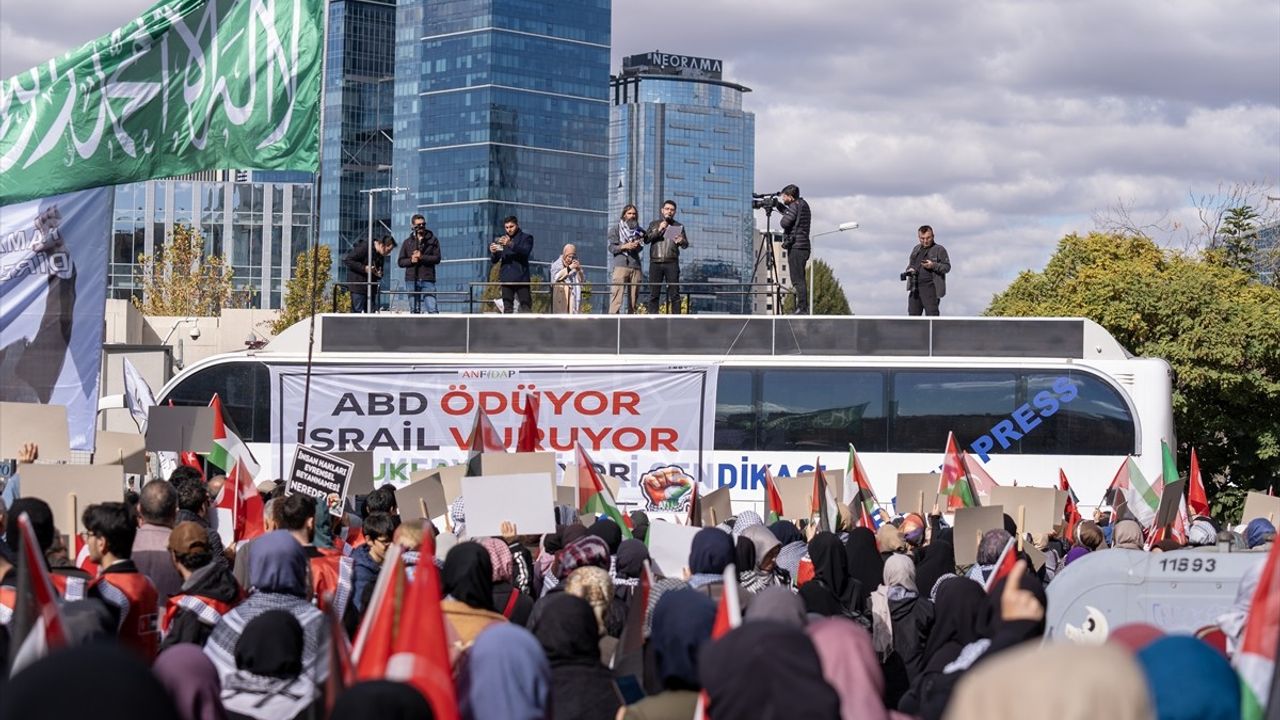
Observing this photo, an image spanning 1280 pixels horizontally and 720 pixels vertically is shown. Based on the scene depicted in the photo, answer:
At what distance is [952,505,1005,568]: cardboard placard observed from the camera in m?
11.0

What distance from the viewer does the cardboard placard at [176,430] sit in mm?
13688

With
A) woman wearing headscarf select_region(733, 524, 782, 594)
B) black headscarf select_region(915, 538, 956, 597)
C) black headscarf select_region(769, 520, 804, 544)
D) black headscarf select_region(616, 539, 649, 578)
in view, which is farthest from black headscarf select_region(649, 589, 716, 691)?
black headscarf select_region(769, 520, 804, 544)

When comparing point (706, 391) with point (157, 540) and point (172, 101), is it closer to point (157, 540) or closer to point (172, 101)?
point (172, 101)

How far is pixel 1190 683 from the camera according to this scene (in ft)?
13.7

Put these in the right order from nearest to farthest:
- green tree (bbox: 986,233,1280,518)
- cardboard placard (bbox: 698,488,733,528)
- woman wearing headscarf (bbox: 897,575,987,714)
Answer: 1. woman wearing headscarf (bbox: 897,575,987,714)
2. cardboard placard (bbox: 698,488,733,528)
3. green tree (bbox: 986,233,1280,518)

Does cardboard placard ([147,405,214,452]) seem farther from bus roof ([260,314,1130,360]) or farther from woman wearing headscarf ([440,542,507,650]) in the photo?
bus roof ([260,314,1130,360])

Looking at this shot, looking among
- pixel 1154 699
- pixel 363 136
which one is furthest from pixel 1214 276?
pixel 363 136

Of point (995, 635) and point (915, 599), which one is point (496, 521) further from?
point (995, 635)

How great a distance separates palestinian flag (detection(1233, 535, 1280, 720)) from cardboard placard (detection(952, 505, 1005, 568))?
5.92 meters

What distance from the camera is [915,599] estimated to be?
8.82 metres

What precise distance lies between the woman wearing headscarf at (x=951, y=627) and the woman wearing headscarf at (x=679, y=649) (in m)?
1.68

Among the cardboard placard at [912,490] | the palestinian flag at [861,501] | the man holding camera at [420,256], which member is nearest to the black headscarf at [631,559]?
the palestinian flag at [861,501]

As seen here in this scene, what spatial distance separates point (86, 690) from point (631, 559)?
19.5 feet

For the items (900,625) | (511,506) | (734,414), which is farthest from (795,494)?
(734,414)
